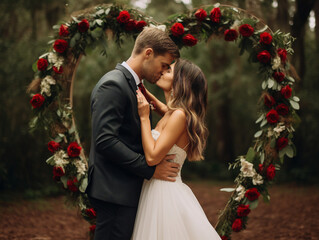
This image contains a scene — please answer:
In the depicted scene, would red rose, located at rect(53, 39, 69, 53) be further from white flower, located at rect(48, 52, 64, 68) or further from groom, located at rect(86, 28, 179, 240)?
groom, located at rect(86, 28, 179, 240)

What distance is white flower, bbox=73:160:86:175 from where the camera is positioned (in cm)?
407

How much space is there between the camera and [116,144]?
2.73m

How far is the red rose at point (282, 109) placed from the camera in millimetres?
4098

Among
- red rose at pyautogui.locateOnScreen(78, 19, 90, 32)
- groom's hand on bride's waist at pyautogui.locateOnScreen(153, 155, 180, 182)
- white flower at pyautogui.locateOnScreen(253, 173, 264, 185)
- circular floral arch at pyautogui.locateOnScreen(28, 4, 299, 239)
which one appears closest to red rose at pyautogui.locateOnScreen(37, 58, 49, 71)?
circular floral arch at pyautogui.locateOnScreen(28, 4, 299, 239)

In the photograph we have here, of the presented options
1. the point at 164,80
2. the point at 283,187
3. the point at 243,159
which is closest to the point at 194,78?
the point at 164,80

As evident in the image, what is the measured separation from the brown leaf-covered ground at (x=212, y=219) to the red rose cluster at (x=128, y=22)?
2.67 metres

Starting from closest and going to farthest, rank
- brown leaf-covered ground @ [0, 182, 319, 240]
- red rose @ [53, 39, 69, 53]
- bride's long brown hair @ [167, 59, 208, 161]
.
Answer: bride's long brown hair @ [167, 59, 208, 161] < red rose @ [53, 39, 69, 53] < brown leaf-covered ground @ [0, 182, 319, 240]

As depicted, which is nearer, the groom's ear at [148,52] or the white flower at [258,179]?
the groom's ear at [148,52]

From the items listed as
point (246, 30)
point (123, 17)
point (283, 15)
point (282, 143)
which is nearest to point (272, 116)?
point (282, 143)

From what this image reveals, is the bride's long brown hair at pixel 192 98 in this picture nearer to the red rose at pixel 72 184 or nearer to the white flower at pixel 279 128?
the white flower at pixel 279 128

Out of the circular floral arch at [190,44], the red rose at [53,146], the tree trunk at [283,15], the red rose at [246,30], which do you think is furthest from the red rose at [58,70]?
the tree trunk at [283,15]

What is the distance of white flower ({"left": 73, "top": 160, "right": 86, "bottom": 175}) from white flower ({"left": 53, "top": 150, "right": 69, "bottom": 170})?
0.36ft

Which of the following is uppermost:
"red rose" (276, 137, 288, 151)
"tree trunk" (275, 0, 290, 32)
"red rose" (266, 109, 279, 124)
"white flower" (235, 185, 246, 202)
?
"tree trunk" (275, 0, 290, 32)

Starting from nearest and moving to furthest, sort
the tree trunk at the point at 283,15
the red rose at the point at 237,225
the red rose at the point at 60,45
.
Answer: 1. the red rose at the point at 237,225
2. the red rose at the point at 60,45
3. the tree trunk at the point at 283,15
